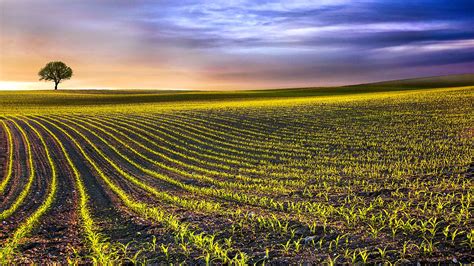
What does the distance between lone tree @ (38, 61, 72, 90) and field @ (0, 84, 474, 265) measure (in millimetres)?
86752

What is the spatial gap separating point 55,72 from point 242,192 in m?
111

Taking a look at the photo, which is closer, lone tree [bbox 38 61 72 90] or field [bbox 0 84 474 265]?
field [bbox 0 84 474 265]

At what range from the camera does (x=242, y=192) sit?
50.6 feet

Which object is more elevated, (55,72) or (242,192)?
(55,72)

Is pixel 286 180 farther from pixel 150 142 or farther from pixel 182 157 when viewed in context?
pixel 150 142

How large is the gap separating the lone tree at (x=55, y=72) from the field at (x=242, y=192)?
3415 inches

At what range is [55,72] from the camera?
370ft

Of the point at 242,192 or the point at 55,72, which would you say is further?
the point at 55,72

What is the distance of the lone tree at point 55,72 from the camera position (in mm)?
111562

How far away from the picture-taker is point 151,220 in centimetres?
1193

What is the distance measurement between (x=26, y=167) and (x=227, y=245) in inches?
567

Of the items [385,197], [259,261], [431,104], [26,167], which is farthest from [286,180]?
[431,104]

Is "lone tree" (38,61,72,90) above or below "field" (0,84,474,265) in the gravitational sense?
above

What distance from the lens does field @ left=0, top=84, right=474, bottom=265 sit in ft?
28.9
